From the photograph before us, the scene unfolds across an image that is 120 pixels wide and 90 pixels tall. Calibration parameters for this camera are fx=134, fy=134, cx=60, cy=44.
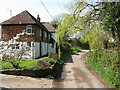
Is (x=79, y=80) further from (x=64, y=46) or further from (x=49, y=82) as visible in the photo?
(x=64, y=46)

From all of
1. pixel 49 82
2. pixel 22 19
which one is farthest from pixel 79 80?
pixel 22 19

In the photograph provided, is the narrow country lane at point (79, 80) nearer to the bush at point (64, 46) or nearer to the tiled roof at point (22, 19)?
the tiled roof at point (22, 19)

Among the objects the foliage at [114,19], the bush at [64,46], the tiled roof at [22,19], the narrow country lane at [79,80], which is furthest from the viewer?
the bush at [64,46]

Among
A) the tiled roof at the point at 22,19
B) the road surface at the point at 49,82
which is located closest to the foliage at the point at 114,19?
the road surface at the point at 49,82

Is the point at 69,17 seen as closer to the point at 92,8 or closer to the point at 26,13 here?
the point at 92,8

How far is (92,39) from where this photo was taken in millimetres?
19938

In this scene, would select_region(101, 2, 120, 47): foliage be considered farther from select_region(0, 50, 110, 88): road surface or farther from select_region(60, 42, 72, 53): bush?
select_region(60, 42, 72, 53): bush

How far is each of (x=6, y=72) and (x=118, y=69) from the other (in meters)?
8.28

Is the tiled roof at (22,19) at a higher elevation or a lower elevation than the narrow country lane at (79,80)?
higher

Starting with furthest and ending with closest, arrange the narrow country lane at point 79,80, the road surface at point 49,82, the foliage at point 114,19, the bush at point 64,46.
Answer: the bush at point 64,46 < the foliage at point 114,19 < the narrow country lane at point 79,80 < the road surface at point 49,82

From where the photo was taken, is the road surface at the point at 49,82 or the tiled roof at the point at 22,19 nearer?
the road surface at the point at 49,82

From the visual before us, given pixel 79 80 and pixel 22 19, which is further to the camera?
pixel 22 19

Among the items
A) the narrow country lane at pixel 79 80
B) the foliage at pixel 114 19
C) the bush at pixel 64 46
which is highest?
the foliage at pixel 114 19

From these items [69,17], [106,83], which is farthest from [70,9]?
[106,83]
